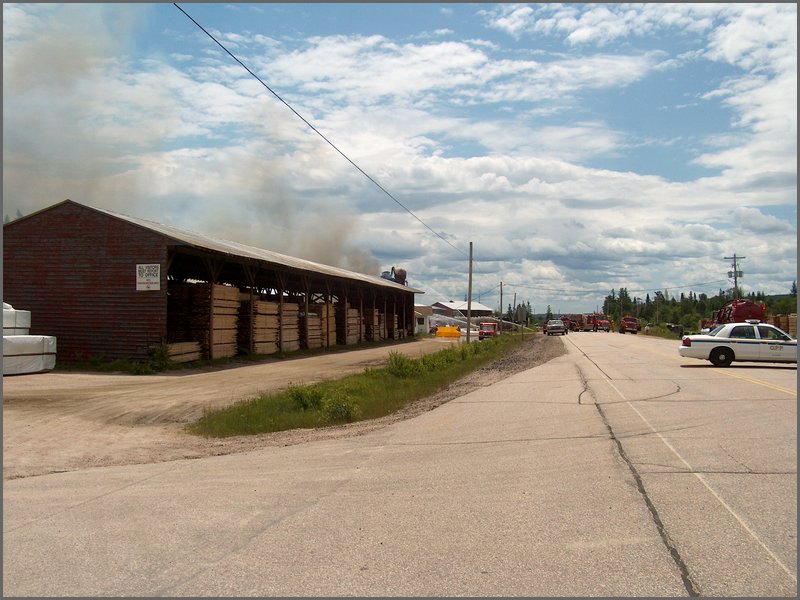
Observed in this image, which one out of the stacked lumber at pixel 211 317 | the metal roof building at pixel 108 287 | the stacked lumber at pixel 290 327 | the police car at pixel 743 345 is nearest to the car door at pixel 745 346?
the police car at pixel 743 345

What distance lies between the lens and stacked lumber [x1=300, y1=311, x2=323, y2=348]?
142 feet

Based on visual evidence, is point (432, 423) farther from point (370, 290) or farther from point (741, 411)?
point (370, 290)

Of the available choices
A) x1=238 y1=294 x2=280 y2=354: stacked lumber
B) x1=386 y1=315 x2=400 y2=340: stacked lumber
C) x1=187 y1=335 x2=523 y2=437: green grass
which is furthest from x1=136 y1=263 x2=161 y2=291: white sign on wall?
x1=386 y1=315 x2=400 y2=340: stacked lumber

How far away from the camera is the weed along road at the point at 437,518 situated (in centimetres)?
536

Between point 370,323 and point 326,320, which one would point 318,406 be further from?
point 370,323

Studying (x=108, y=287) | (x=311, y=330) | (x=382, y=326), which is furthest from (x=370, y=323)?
(x=108, y=287)

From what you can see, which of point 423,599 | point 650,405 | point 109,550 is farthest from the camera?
point 650,405

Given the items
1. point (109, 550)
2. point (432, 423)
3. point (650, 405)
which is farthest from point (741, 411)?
point (109, 550)

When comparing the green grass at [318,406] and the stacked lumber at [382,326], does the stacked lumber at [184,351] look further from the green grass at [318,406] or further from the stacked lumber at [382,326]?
the stacked lumber at [382,326]

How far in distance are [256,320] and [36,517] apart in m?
28.8

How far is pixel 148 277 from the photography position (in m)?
27.9

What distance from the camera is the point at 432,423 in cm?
1406

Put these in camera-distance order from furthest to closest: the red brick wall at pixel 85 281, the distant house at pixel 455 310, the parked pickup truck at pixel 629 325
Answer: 1. the distant house at pixel 455 310
2. the parked pickup truck at pixel 629 325
3. the red brick wall at pixel 85 281

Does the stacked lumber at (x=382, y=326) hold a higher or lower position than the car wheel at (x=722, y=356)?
higher
